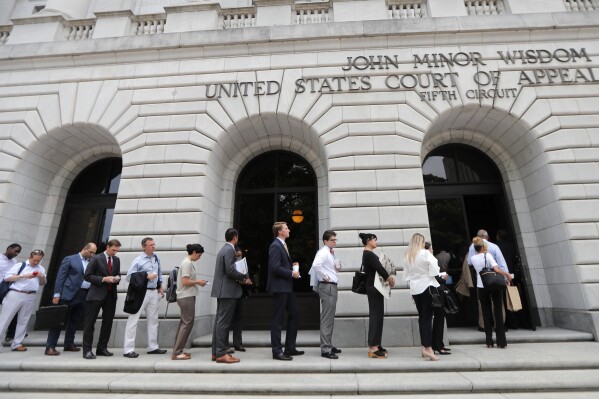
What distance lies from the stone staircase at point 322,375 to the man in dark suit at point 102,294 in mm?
413

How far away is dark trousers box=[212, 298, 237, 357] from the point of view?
5.59m

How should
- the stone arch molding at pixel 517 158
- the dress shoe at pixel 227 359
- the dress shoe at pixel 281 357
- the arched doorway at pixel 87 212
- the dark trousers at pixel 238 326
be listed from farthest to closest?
the arched doorway at pixel 87 212 → the stone arch molding at pixel 517 158 → the dark trousers at pixel 238 326 → the dress shoe at pixel 281 357 → the dress shoe at pixel 227 359

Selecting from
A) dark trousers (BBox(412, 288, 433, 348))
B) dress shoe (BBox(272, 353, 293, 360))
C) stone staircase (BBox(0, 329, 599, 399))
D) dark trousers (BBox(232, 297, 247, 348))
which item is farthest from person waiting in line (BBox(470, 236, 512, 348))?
dark trousers (BBox(232, 297, 247, 348))

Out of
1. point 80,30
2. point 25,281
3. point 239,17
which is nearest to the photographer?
point 25,281

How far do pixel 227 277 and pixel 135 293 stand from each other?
2146 millimetres

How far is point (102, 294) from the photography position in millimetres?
6500

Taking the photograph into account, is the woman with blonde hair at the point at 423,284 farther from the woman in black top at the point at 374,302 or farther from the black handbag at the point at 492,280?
the black handbag at the point at 492,280

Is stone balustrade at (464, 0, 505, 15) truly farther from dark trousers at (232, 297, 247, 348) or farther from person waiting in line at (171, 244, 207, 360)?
dark trousers at (232, 297, 247, 348)

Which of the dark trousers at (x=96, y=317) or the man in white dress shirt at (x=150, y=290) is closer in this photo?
the dark trousers at (x=96, y=317)

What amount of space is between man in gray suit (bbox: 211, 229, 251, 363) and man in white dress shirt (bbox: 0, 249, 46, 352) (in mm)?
4706

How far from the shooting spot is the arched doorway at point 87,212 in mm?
10086

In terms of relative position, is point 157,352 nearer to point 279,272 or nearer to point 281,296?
point 281,296

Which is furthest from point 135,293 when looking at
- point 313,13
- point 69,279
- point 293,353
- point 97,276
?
point 313,13

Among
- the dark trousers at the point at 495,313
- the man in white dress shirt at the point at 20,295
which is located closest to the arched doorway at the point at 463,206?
the dark trousers at the point at 495,313
